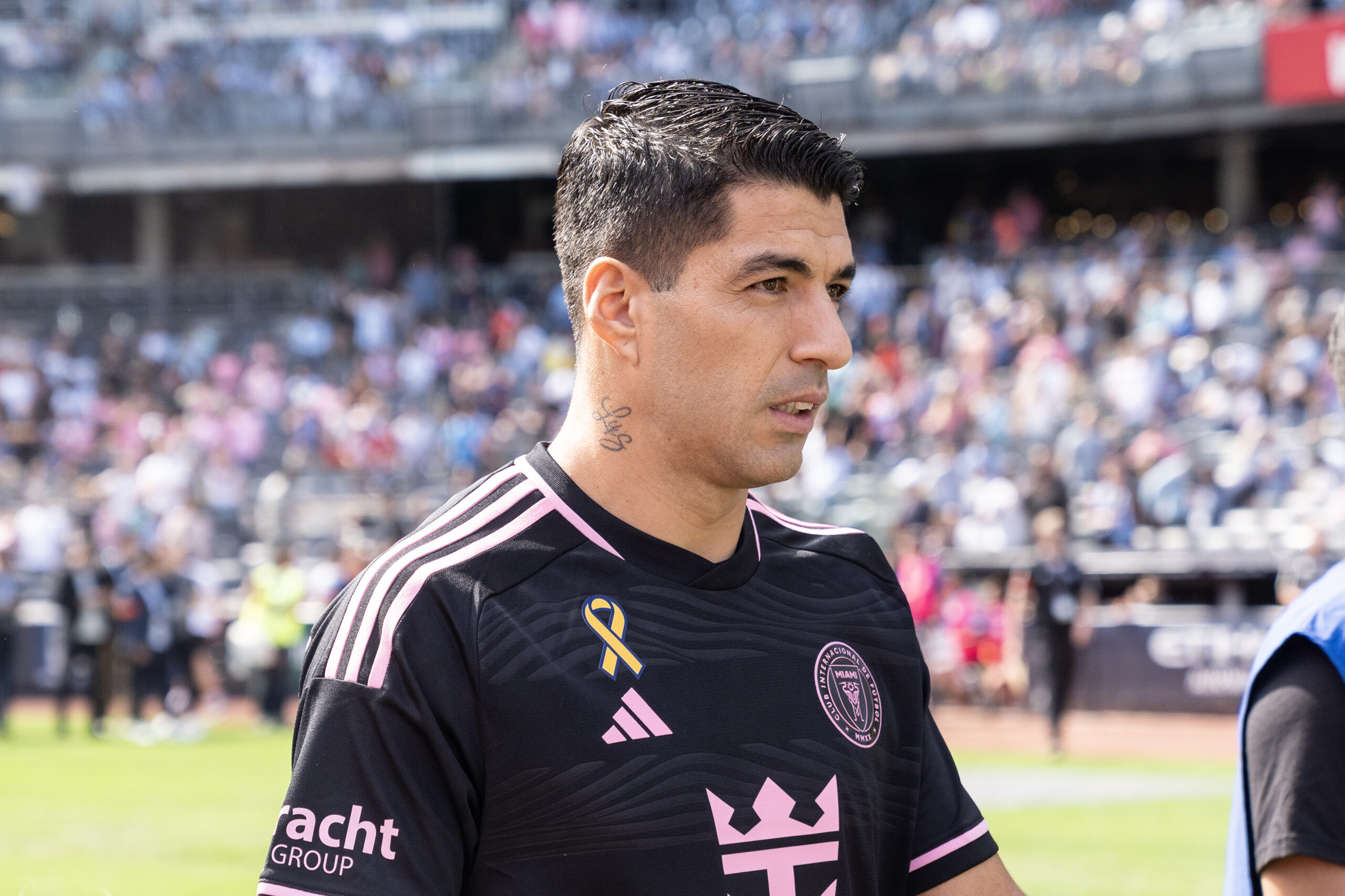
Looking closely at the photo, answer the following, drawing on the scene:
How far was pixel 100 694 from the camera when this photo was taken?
14.6 m

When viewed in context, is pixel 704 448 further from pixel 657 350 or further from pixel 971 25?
pixel 971 25

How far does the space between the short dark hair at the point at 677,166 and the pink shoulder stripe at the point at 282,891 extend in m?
0.77

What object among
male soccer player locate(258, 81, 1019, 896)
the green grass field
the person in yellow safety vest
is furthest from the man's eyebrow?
the person in yellow safety vest

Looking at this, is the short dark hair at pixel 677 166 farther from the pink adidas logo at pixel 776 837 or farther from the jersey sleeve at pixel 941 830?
the jersey sleeve at pixel 941 830

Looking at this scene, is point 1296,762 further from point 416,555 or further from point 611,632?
point 416,555

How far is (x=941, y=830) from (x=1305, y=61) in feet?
67.0

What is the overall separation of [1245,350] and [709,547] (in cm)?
1489

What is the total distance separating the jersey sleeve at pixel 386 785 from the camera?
5.43 feet

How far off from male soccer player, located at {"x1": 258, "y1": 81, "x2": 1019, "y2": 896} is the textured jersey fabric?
1.19ft

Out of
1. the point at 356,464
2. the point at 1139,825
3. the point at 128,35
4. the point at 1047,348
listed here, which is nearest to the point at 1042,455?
the point at 1047,348

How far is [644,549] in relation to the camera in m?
1.94

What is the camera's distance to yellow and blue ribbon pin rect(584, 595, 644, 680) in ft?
6.02

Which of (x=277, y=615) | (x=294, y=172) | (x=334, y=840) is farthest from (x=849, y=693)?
(x=294, y=172)

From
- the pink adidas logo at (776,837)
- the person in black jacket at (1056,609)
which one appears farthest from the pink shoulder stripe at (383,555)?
the person in black jacket at (1056,609)
